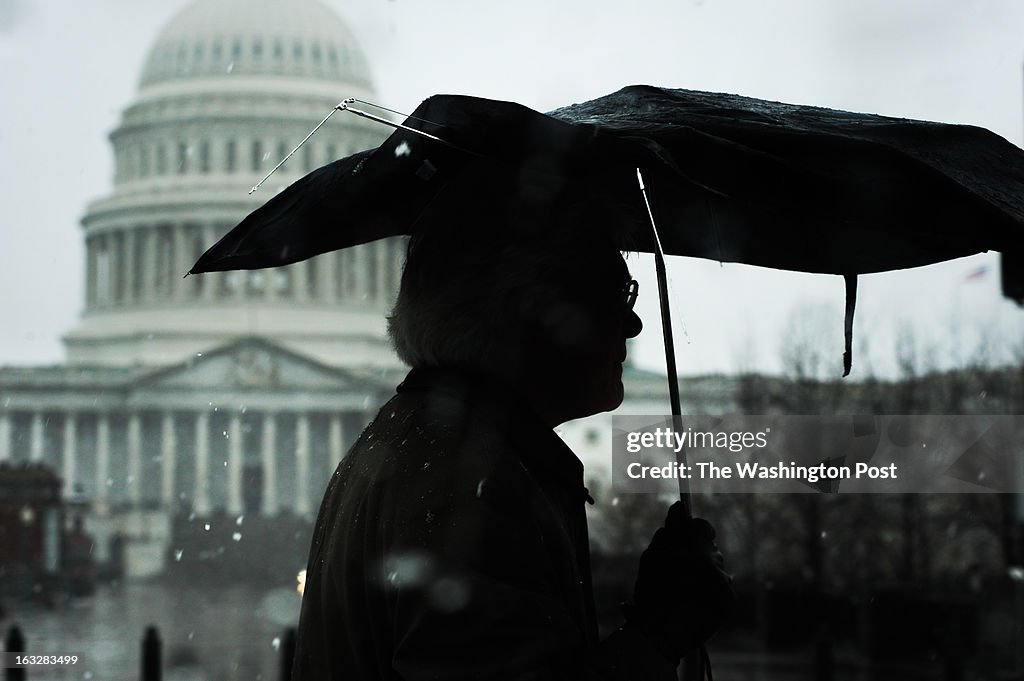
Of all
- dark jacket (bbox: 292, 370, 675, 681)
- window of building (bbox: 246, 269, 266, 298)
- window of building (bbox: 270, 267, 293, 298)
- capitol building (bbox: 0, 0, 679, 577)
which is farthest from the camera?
window of building (bbox: 270, 267, 293, 298)

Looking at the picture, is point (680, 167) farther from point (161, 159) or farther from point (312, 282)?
point (161, 159)

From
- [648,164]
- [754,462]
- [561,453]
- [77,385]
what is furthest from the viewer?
[77,385]

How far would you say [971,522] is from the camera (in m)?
24.6

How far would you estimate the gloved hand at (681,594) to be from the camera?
1409 mm

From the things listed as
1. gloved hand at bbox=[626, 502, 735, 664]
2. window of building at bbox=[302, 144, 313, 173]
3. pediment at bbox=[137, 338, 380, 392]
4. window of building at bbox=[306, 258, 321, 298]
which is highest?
window of building at bbox=[302, 144, 313, 173]

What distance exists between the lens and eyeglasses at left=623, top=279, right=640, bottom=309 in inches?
63.4

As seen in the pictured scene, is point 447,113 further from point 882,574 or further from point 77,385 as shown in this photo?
point 77,385

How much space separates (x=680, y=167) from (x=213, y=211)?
53848 millimetres

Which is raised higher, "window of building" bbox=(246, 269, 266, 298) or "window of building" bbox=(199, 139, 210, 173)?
"window of building" bbox=(199, 139, 210, 173)

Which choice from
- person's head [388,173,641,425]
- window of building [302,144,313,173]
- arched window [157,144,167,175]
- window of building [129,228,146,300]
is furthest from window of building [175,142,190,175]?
person's head [388,173,641,425]

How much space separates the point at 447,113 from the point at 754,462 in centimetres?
2529

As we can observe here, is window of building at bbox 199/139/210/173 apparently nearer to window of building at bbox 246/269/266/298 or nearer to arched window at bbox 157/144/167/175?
arched window at bbox 157/144/167/175

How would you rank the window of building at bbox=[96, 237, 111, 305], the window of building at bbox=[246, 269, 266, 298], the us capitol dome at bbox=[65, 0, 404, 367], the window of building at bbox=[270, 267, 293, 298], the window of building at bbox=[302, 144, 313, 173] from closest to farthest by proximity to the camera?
the window of building at bbox=[302, 144, 313, 173], the us capitol dome at bbox=[65, 0, 404, 367], the window of building at bbox=[246, 269, 266, 298], the window of building at bbox=[270, 267, 293, 298], the window of building at bbox=[96, 237, 111, 305]

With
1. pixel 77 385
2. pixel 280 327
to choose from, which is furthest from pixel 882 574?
pixel 77 385
